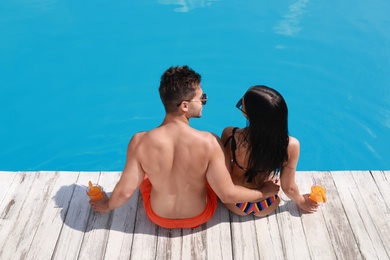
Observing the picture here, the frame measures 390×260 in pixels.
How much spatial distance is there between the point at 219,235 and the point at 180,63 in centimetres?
349

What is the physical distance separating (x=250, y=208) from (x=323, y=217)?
22.5 inches

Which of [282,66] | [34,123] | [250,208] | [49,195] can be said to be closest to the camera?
[250,208]

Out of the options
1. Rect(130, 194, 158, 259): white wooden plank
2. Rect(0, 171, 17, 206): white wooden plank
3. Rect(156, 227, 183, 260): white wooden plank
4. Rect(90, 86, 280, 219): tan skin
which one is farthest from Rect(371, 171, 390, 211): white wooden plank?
Rect(0, 171, 17, 206): white wooden plank

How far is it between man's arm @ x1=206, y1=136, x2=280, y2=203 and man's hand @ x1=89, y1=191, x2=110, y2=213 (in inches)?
34.8

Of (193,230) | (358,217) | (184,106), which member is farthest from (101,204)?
(358,217)

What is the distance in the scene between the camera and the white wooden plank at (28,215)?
3.08 meters

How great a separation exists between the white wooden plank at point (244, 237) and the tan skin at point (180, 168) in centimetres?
31

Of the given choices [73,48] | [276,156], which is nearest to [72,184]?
[276,156]

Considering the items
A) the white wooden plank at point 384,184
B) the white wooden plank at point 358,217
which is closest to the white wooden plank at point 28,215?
the white wooden plank at point 358,217

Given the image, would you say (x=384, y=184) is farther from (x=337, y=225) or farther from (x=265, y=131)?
(x=265, y=131)

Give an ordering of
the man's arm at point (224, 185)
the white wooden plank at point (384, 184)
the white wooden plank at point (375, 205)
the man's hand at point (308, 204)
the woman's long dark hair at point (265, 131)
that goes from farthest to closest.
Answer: the white wooden plank at point (384, 184)
the man's hand at point (308, 204)
the white wooden plank at point (375, 205)
the man's arm at point (224, 185)
the woman's long dark hair at point (265, 131)

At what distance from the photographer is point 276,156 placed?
2.83 metres

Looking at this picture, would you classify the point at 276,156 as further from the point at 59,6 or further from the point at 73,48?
the point at 59,6

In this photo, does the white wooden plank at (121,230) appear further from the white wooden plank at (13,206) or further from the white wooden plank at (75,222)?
the white wooden plank at (13,206)
